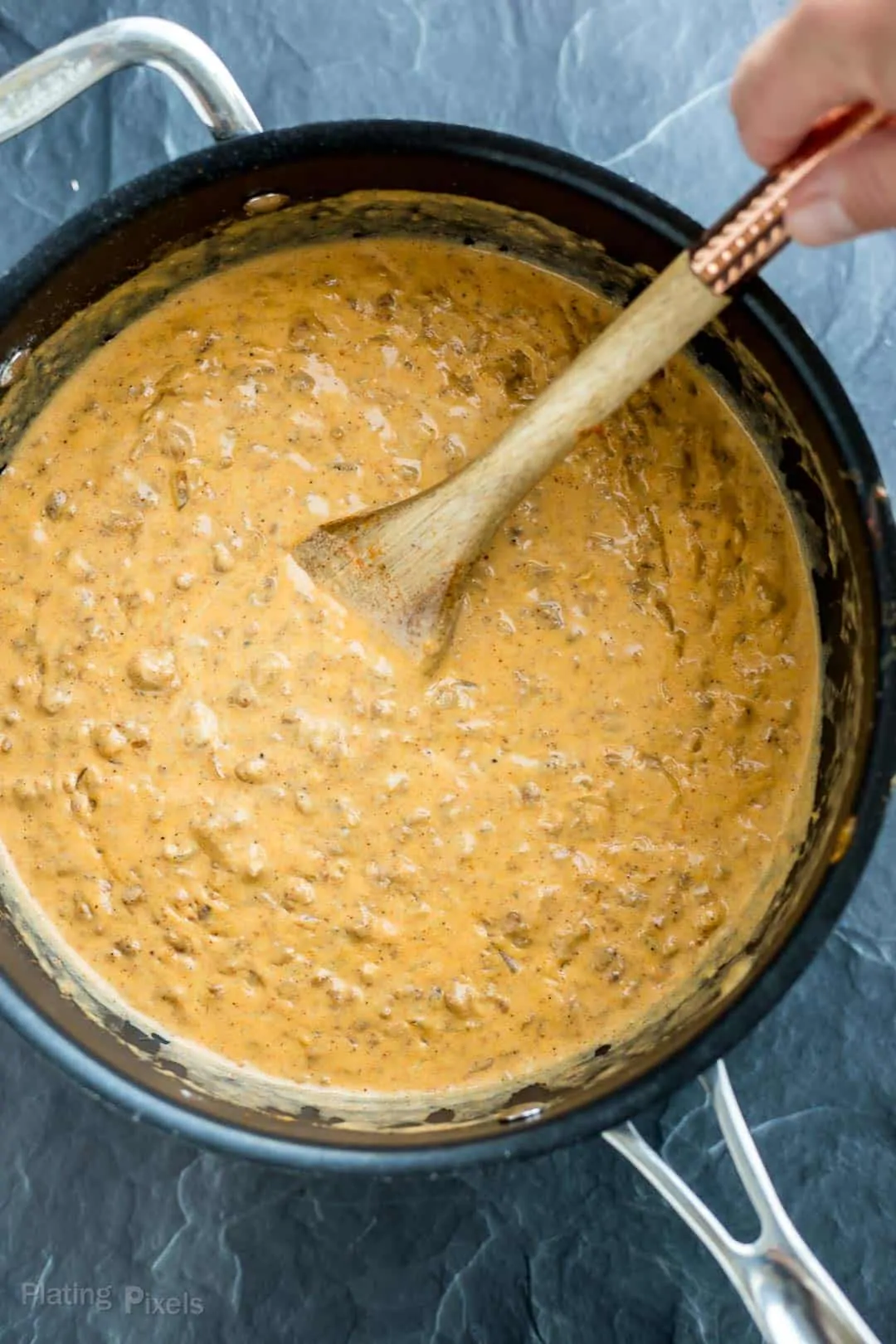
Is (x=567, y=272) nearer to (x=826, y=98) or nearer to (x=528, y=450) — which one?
(x=528, y=450)

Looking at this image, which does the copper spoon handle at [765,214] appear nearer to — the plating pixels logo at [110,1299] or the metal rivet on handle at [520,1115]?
the metal rivet on handle at [520,1115]

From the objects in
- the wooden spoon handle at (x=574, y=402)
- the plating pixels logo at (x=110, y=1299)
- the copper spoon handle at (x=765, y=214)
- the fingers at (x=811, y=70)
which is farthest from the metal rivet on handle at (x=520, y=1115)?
the fingers at (x=811, y=70)

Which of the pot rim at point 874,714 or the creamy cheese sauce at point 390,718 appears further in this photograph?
the creamy cheese sauce at point 390,718

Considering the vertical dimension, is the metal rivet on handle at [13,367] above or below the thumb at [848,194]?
below

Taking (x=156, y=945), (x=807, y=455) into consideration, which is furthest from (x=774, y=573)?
(x=156, y=945)

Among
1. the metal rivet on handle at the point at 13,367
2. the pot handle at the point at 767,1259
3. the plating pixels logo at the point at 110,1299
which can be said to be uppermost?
the metal rivet on handle at the point at 13,367

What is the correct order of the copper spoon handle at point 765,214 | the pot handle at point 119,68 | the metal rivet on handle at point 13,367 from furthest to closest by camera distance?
the metal rivet on handle at point 13,367 → the pot handle at point 119,68 → the copper spoon handle at point 765,214

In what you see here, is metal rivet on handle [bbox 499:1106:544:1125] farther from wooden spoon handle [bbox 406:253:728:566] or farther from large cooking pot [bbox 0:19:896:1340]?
wooden spoon handle [bbox 406:253:728:566]

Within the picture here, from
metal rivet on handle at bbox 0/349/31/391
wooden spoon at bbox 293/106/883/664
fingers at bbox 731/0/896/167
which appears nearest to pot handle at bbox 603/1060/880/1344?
wooden spoon at bbox 293/106/883/664
